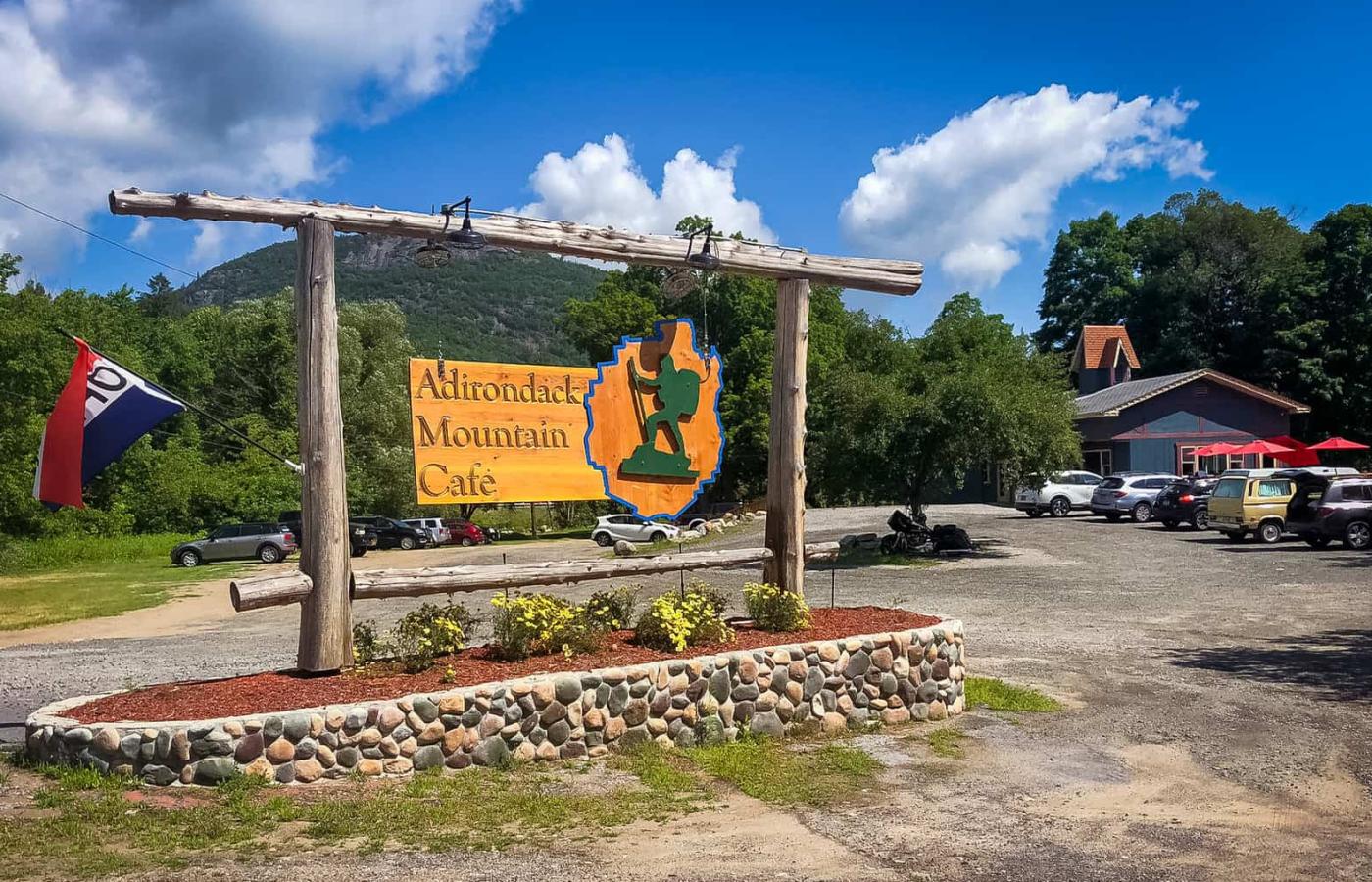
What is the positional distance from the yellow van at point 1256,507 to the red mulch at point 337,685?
2182cm

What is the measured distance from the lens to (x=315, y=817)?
6.33 metres

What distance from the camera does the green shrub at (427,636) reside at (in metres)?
8.32

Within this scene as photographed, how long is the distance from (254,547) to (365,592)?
30.7 metres

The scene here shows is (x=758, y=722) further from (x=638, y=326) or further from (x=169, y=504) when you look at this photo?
(x=169, y=504)

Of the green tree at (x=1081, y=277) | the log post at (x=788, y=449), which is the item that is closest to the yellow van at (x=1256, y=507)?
the log post at (x=788, y=449)

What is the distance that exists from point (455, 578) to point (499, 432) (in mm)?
1219

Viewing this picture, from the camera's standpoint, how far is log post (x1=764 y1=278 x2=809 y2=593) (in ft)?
33.8

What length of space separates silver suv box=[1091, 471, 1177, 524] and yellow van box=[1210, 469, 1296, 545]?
20.3 feet

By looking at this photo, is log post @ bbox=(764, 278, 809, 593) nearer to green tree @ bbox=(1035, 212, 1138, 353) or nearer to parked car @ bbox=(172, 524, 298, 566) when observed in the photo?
parked car @ bbox=(172, 524, 298, 566)

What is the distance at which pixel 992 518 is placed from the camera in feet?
121

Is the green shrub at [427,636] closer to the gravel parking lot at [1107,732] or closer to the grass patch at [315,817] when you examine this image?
the grass patch at [315,817]

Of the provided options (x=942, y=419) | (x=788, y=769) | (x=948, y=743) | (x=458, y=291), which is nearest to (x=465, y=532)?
(x=942, y=419)

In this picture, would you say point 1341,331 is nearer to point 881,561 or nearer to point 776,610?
point 881,561

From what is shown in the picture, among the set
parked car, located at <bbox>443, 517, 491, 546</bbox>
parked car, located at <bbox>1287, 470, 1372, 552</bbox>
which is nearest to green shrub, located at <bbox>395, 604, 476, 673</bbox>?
parked car, located at <bbox>1287, 470, 1372, 552</bbox>
